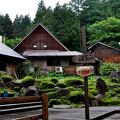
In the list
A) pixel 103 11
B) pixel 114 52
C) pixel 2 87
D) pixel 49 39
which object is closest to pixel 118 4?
pixel 103 11

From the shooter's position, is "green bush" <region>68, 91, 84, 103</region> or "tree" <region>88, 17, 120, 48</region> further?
"tree" <region>88, 17, 120, 48</region>

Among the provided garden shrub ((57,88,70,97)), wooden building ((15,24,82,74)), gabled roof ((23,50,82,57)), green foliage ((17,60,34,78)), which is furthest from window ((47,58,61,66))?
garden shrub ((57,88,70,97))

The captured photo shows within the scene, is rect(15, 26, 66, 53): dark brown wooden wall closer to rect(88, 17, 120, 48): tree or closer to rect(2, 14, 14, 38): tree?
rect(88, 17, 120, 48): tree

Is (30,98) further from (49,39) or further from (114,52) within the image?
(114,52)

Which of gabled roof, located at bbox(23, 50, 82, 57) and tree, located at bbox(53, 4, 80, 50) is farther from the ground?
tree, located at bbox(53, 4, 80, 50)

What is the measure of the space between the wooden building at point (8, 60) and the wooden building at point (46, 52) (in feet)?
26.5

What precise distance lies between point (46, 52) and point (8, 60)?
45.1 ft

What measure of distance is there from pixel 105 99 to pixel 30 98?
13751 mm

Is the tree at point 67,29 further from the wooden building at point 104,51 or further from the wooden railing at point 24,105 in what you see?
the wooden railing at point 24,105

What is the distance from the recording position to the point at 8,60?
37.2m

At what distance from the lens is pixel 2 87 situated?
26.6 metres

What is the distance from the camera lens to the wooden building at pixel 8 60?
1364 inches

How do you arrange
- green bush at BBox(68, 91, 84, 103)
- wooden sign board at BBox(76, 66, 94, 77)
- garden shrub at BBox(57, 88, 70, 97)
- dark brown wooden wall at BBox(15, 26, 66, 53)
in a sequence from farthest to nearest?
dark brown wooden wall at BBox(15, 26, 66, 53) → garden shrub at BBox(57, 88, 70, 97) → green bush at BBox(68, 91, 84, 103) → wooden sign board at BBox(76, 66, 94, 77)

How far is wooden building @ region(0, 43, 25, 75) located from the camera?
3466 cm
